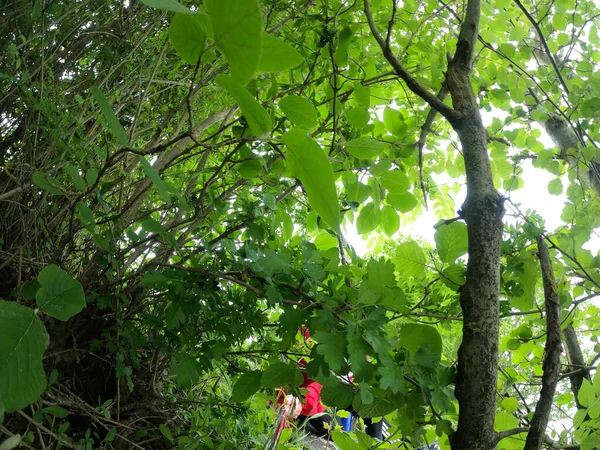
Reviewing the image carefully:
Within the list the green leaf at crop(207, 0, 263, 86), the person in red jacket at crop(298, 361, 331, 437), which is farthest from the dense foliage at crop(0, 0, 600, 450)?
the person in red jacket at crop(298, 361, 331, 437)

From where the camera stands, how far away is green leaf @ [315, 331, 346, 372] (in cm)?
48

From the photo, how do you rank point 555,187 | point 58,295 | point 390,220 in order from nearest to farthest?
point 58,295 → point 390,220 → point 555,187

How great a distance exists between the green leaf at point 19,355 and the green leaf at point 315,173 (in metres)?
0.16

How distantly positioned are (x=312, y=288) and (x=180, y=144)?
82 centimetres

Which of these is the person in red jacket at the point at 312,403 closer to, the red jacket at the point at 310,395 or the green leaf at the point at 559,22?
the red jacket at the point at 310,395

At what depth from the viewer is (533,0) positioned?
68.6 inches

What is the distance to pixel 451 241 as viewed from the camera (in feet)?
2.14

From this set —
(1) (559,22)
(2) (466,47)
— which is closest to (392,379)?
(2) (466,47)

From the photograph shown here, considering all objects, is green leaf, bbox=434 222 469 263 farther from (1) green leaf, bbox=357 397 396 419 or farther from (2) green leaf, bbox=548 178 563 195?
(2) green leaf, bbox=548 178 563 195

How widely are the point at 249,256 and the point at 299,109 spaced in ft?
0.71

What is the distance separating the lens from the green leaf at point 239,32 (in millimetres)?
217

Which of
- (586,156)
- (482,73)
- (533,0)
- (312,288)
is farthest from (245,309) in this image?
(533,0)

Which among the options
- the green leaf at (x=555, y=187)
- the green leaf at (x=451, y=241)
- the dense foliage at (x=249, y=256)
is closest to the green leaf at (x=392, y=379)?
the dense foliage at (x=249, y=256)

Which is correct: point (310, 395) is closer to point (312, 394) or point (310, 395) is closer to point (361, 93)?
point (312, 394)
